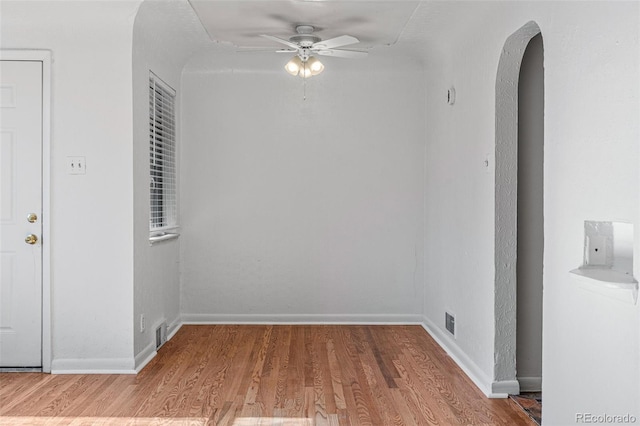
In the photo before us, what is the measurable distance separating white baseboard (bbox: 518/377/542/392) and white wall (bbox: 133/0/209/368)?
2587mm

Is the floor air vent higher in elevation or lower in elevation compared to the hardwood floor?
higher

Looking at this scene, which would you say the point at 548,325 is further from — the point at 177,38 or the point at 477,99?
the point at 177,38

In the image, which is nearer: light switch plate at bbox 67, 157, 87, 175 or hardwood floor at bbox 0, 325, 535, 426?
hardwood floor at bbox 0, 325, 535, 426

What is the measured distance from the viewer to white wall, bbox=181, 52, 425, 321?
524 centimetres

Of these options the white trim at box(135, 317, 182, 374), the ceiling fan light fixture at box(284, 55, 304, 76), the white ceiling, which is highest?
→ the white ceiling

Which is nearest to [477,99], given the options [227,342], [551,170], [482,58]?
[482,58]

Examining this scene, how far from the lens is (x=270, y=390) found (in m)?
3.36

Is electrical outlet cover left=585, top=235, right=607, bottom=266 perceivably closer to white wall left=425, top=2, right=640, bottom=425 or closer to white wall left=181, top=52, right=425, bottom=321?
white wall left=425, top=2, right=640, bottom=425

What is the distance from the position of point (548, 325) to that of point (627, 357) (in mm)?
681

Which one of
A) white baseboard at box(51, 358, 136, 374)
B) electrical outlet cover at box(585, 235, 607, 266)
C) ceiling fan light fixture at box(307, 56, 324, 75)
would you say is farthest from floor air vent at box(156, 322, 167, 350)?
electrical outlet cover at box(585, 235, 607, 266)

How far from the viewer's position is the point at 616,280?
1822mm

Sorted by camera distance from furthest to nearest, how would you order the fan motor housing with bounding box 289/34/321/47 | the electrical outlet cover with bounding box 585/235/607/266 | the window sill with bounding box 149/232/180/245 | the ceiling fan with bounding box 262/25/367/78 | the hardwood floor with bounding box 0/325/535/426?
the fan motor housing with bounding box 289/34/321/47 < the window sill with bounding box 149/232/180/245 < the ceiling fan with bounding box 262/25/367/78 < the hardwood floor with bounding box 0/325/535/426 < the electrical outlet cover with bounding box 585/235/607/266

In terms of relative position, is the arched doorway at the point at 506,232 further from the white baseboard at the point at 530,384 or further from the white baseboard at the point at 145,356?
the white baseboard at the point at 145,356

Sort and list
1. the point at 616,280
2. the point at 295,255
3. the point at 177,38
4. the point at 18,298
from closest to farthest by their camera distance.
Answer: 1. the point at 616,280
2. the point at 18,298
3. the point at 177,38
4. the point at 295,255
